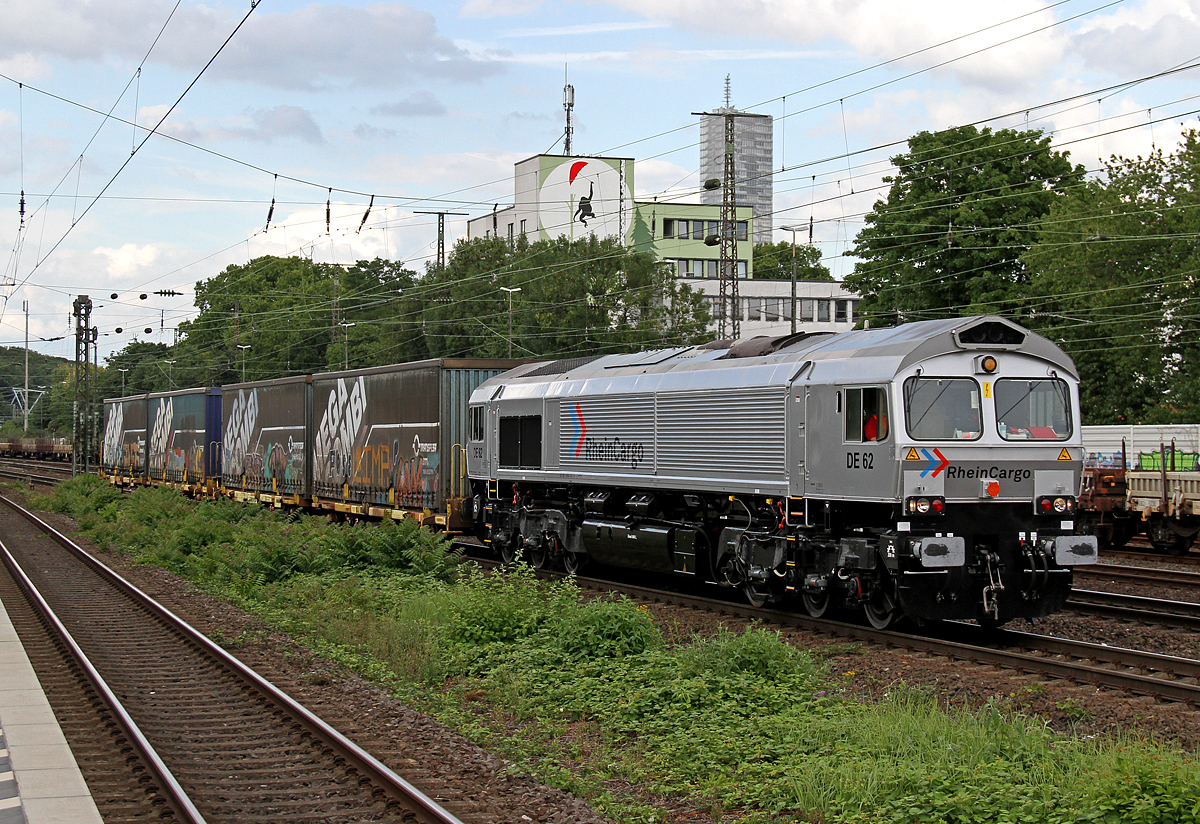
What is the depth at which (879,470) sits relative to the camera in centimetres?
1310

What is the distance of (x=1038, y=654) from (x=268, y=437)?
25.8m

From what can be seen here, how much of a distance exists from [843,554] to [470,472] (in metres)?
11.1

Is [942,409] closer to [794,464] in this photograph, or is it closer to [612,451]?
[794,464]

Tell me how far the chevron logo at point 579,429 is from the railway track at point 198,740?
23.4ft

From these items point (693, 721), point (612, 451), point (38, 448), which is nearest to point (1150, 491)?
point (612, 451)

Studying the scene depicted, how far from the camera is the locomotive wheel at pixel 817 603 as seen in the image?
48.3ft

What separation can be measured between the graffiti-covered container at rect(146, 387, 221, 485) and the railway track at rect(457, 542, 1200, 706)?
94.9 ft

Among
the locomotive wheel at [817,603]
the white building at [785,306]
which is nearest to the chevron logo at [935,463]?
the locomotive wheel at [817,603]

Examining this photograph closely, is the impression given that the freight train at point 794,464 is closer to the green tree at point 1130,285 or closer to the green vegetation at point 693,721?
the green vegetation at point 693,721

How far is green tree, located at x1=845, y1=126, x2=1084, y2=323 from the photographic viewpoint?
4500 centimetres

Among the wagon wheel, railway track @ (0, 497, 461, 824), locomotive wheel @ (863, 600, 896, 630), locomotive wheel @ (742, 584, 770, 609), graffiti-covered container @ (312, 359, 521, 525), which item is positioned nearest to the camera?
railway track @ (0, 497, 461, 824)

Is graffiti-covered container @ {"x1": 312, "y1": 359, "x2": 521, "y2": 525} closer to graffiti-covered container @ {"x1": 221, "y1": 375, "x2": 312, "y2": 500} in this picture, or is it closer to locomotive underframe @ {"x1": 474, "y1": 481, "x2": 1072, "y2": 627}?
graffiti-covered container @ {"x1": 221, "y1": 375, "x2": 312, "y2": 500}

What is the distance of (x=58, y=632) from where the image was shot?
15.5 meters

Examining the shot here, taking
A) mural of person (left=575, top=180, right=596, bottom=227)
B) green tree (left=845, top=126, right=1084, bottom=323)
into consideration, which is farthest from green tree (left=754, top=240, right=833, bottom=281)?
green tree (left=845, top=126, right=1084, bottom=323)
